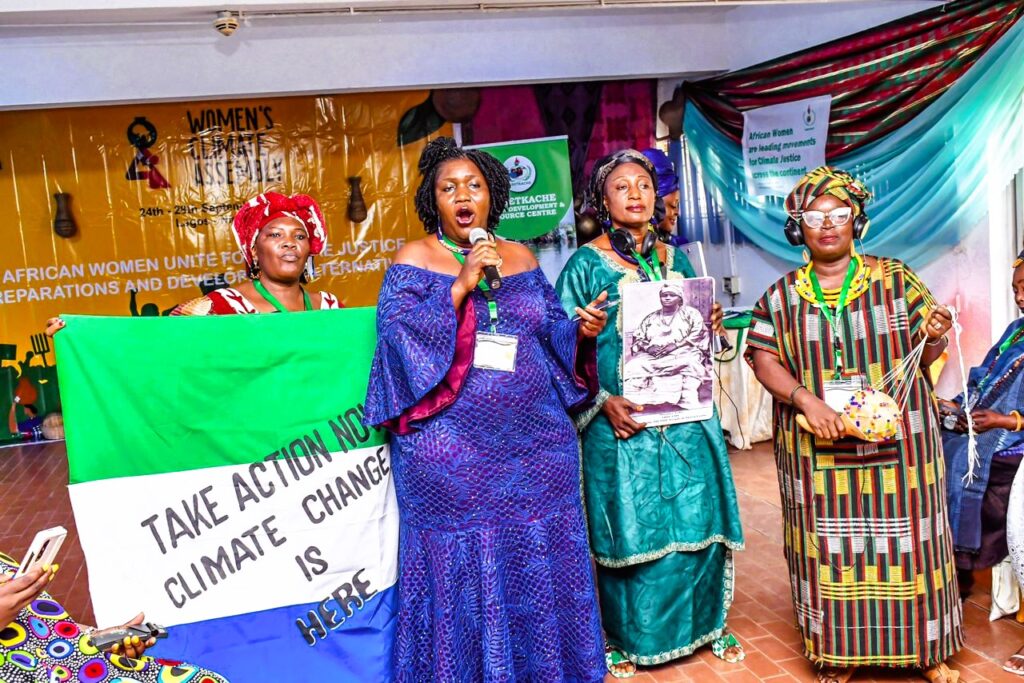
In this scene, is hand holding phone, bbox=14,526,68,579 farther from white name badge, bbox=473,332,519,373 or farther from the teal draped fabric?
the teal draped fabric

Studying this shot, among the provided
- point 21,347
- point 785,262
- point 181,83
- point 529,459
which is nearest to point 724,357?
point 785,262

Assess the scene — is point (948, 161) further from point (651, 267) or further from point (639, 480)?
point (639, 480)

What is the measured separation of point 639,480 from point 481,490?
77 cm

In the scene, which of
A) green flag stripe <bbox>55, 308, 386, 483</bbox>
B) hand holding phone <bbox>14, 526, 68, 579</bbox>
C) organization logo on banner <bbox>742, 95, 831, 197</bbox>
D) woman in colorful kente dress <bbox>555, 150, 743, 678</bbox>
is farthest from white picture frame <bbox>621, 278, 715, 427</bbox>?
organization logo on banner <bbox>742, 95, 831, 197</bbox>

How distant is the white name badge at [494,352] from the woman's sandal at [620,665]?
53.9 inches

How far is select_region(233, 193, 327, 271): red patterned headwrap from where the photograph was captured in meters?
3.47

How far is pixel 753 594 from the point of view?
14.9 ft

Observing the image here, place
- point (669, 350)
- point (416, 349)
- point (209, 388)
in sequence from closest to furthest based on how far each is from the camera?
1. point (416, 349)
2. point (209, 388)
3. point (669, 350)

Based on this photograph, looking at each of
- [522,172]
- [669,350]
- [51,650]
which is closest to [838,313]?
[669,350]

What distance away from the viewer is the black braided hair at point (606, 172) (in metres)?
3.63

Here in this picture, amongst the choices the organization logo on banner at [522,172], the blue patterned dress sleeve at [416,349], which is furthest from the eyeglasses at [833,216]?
the organization logo on banner at [522,172]

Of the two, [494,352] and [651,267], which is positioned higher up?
[651,267]

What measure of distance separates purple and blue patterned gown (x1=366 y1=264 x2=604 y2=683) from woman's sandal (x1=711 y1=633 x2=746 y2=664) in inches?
29.9

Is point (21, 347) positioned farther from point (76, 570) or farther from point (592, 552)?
point (592, 552)
